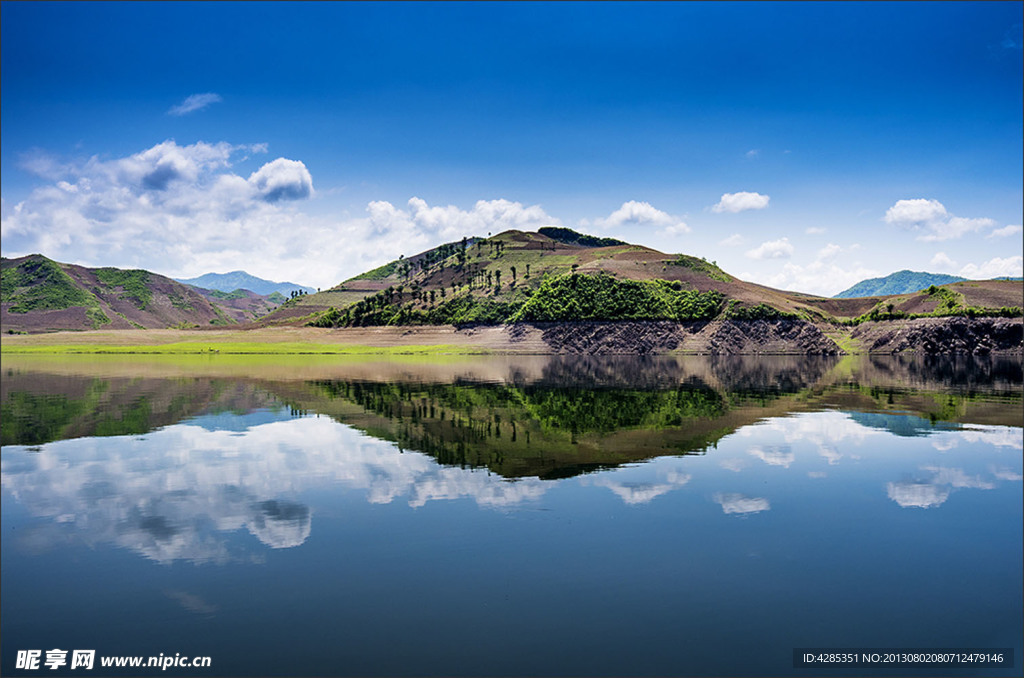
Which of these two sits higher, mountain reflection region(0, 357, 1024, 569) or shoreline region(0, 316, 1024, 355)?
shoreline region(0, 316, 1024, 355)

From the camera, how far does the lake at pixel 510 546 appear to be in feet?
38.7

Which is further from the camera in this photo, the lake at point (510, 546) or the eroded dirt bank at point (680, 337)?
the eroded dirt bank at point (680, 337)

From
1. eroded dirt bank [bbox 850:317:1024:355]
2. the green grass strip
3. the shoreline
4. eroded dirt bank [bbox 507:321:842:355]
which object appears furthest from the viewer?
the green grass strip

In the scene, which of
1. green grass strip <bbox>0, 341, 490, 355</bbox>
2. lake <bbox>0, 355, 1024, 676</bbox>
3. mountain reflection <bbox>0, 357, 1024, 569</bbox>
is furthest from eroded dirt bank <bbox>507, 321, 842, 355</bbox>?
lake <bbox>0, 355, 1024, 676</bbox>

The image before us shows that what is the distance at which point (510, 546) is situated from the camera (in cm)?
1666

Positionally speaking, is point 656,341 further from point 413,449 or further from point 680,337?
point 413,449

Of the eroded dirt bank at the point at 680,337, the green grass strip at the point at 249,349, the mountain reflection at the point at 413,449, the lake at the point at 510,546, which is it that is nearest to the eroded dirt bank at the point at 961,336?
the eroded dirt bank at the point at 680,337

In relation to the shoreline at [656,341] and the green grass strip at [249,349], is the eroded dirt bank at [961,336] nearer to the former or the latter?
the shoreline at [656,341]

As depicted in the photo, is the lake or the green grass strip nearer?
the lake

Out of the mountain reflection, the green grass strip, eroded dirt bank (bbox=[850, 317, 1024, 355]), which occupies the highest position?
eroded dirt bank (bbox=[850, 317, 1024, 355])

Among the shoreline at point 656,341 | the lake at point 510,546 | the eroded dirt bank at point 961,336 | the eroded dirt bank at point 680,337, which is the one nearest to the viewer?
the lake at point 510,546

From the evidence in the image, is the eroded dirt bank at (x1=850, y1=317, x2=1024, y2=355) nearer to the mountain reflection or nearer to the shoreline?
the shoreline

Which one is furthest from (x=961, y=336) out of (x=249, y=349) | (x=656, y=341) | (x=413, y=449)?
(x=249, y=349)

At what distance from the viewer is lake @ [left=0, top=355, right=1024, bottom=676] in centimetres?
1179
